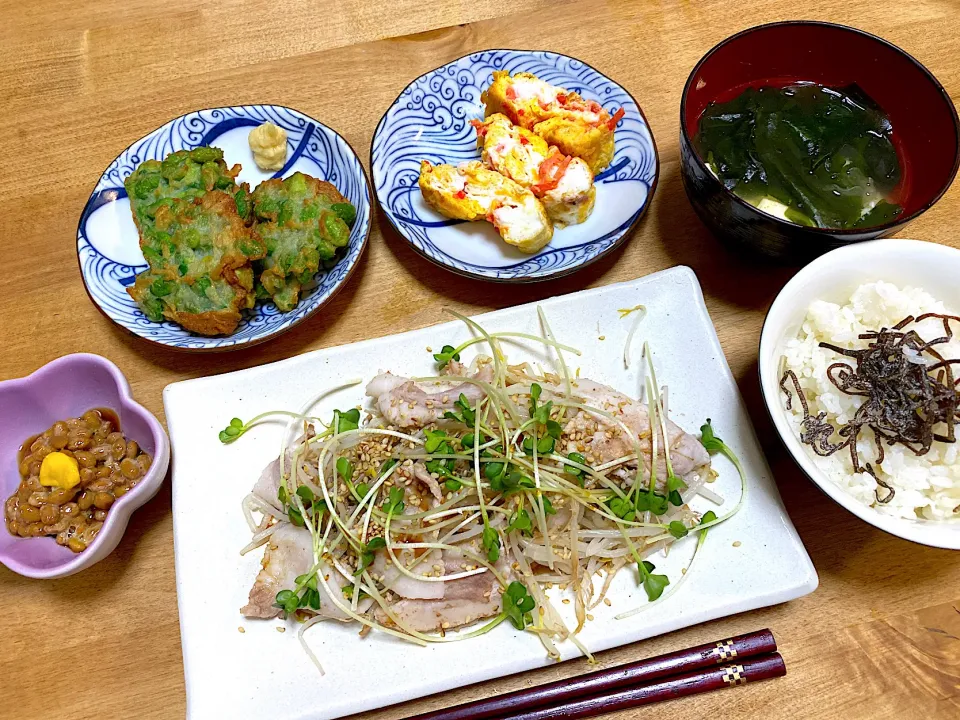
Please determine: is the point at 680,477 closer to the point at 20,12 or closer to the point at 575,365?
the point at 575,365

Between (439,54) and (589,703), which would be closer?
(589,703)

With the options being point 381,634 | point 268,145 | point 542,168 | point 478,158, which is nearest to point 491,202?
point 542,168

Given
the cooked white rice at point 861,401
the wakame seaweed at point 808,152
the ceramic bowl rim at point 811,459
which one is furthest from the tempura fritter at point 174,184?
the cooked white rice at point 861,401

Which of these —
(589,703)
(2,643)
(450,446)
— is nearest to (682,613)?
(589,703)

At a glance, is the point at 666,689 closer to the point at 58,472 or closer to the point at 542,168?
the point at 542,168

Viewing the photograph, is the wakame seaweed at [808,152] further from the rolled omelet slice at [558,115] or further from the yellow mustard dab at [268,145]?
the yellow mustard dab at [268,145]

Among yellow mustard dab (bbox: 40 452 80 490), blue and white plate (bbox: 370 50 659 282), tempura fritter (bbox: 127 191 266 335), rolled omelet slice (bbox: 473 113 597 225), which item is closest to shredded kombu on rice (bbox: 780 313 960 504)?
blue and white plate (bbox: 370 50 659 282)

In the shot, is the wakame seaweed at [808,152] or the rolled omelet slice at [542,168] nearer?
the wakame seaweed at [808,152]
